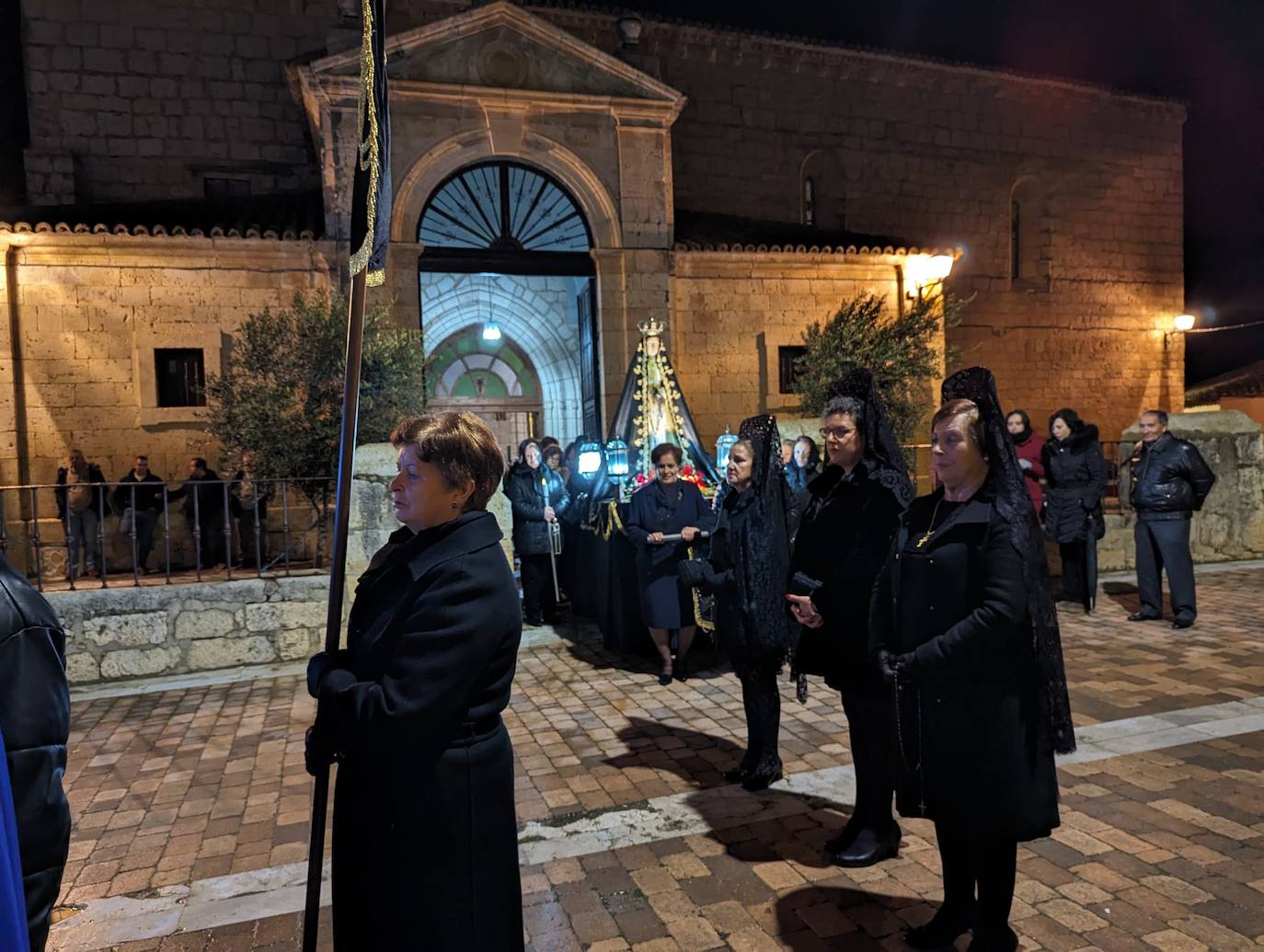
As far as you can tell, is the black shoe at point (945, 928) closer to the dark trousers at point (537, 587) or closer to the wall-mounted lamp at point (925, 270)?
the dark trousers at point (537, 587)

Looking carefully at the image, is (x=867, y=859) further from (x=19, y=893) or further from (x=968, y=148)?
(x=968, y=148)

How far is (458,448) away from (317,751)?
0.85 m

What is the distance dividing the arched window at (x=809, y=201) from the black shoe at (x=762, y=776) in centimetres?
1717

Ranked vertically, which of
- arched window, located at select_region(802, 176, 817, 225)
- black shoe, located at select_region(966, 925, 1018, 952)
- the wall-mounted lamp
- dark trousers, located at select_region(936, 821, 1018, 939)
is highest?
arched window, located at select_region(802, 176, 817, 225)

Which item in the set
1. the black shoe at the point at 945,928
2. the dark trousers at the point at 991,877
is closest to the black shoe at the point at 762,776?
the black shoe at the point at 945,928

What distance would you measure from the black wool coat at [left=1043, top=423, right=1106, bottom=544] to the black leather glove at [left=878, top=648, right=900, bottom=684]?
6.45m

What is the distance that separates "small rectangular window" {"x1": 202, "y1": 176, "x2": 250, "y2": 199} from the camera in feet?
50.0

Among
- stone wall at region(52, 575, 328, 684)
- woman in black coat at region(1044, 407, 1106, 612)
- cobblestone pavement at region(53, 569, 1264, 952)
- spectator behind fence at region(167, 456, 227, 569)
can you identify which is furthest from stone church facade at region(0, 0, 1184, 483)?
cobblestone pavement at region(53, 569, 1264, 952)

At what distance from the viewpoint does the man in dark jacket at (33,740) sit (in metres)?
1.50

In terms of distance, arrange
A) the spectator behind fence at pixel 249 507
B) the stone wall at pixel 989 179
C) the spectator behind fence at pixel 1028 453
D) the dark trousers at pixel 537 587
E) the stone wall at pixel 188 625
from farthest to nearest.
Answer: the stone wall at pixel 989 179 < the spectator behind fence at pixel 1028 453 < the dark trousers at pixel 537 587 < the spectator behind fence at pixel 249 507 < the stone wall at pixel 188 625

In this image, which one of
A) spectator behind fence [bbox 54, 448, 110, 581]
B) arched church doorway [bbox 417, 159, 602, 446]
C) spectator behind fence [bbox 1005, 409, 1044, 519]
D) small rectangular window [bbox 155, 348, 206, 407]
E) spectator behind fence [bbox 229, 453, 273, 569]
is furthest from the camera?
arched church doorway [bbox 417, 159, 602, 446]

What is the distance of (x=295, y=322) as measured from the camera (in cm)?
927

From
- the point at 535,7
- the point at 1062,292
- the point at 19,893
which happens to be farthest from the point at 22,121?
the point at 1062,292

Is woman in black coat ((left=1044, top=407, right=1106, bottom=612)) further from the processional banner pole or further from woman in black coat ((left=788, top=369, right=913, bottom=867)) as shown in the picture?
the processional banner pole
